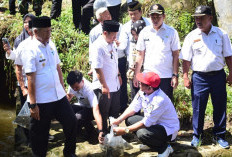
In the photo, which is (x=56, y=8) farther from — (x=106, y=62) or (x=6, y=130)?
(x=106, y=62)

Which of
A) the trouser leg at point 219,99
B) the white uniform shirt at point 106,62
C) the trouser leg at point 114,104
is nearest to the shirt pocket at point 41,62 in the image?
the white uniform shirt at point 106,62

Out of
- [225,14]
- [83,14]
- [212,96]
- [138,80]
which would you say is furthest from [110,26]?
[225,14]

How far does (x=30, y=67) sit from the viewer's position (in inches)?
159

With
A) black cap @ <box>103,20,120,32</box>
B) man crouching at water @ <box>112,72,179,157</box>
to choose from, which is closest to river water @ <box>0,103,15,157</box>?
man crouching at water @ <box>112,72,179,157</box>

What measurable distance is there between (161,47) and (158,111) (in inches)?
39.4

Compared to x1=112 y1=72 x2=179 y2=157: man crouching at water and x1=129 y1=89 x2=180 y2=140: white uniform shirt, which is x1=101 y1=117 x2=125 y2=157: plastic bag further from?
x1=129 y1=89 x2=180 y2=140: white uniform shirt

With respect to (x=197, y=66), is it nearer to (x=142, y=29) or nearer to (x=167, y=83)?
(x=167, y=83)

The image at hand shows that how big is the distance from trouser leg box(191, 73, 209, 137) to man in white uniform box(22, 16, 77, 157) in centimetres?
184

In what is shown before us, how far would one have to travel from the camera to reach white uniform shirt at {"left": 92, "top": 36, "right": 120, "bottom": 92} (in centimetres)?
479

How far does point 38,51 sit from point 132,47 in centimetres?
182

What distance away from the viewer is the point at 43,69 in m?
4.19

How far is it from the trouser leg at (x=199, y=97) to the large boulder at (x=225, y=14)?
123 inches

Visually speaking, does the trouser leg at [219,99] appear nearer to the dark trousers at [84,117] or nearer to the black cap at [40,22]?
the dark trousers at [84,117]

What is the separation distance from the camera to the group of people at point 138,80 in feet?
13.9
